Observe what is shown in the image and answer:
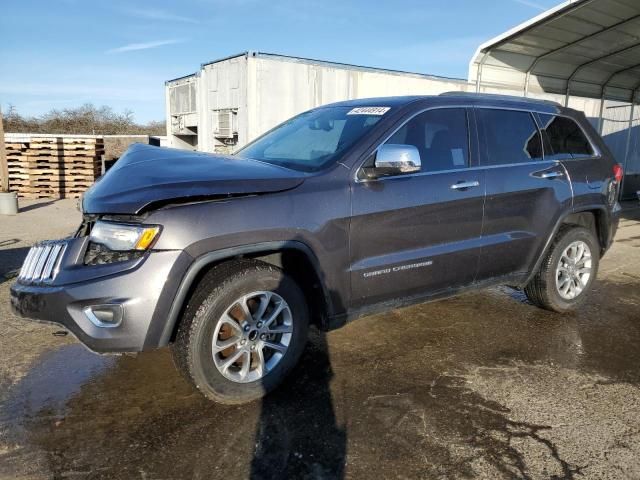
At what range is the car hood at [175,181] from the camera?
2.67 metres

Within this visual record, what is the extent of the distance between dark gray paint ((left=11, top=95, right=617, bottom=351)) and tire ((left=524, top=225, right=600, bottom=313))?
234mm

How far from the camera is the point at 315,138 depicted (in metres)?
3.81

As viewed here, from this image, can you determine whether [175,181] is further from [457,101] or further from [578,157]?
[578,157]

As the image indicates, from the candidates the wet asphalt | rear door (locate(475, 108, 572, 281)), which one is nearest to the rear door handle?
rear door (locate(475, 108, 572, 281))

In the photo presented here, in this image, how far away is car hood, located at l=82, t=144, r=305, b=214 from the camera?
2666mm

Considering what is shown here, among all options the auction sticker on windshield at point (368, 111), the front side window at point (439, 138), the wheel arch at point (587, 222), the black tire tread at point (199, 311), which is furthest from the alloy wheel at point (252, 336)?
the wheel arch at point (587, 222)

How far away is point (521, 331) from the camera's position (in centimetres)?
431

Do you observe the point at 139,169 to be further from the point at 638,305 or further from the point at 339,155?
the point at 638,305

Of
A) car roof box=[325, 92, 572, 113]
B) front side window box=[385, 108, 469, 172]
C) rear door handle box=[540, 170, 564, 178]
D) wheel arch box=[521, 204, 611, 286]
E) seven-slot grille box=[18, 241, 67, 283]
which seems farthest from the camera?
wheel arch box=[521, 204, 611, 286]

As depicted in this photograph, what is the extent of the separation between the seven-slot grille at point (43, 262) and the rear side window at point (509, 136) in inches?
119

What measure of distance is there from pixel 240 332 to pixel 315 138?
1.61 metres

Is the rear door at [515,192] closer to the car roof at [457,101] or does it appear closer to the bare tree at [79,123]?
the car roof at [457,101]

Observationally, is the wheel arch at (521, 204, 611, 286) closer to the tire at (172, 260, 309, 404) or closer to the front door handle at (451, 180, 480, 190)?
the front door handle at (451, 180, 480, 190)

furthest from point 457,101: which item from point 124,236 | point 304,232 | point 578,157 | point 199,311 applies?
point 124,236
